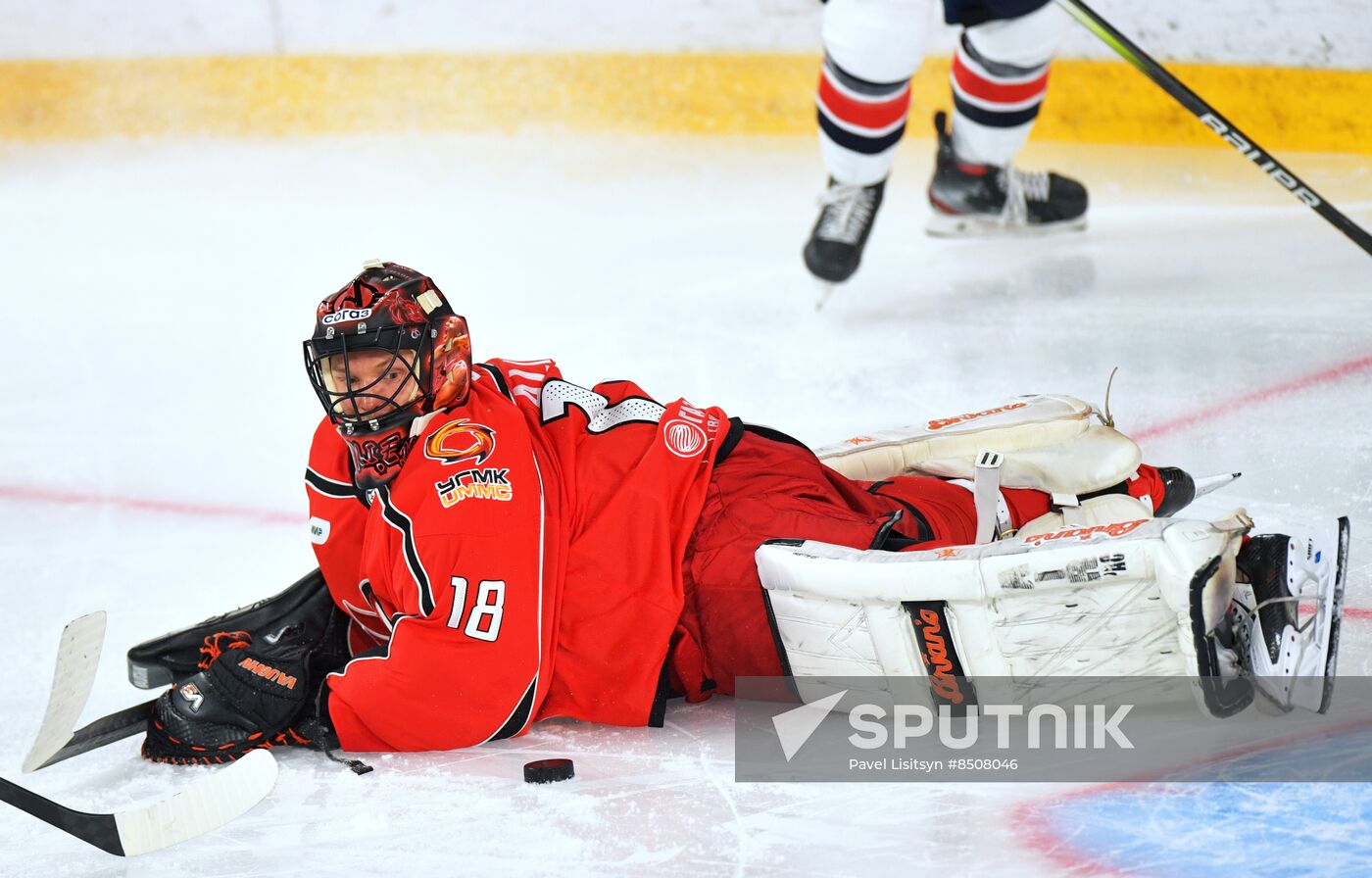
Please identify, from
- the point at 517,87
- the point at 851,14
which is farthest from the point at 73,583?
the point at 517,87

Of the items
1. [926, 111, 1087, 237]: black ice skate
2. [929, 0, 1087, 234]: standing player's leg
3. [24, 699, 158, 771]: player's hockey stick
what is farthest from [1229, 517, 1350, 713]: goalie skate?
[926, 111, 1087, 237]: black ice skate

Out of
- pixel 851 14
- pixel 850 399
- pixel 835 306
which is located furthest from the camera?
pixel 835 306

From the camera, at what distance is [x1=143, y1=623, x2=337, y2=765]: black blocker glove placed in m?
1.74

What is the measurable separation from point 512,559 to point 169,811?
1.44 ft

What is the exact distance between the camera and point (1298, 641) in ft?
5.10

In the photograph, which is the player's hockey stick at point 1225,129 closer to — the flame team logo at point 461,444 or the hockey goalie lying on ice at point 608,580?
the hockey goalie lying on ice at point 608,580

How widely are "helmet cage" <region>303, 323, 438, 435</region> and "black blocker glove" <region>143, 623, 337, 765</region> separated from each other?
29cm

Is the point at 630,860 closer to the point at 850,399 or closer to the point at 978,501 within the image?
the point at 978,501

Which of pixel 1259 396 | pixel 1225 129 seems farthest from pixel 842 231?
pixel 1259 396

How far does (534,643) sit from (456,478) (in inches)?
8.1

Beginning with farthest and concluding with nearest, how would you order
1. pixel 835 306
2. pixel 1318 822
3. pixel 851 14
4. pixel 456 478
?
pixel 835 306 < pixel 851 14 < pixel 456 478 < pixel 1318 822

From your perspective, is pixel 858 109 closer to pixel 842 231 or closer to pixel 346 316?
pixel 842 231

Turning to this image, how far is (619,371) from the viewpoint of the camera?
318 centimetres

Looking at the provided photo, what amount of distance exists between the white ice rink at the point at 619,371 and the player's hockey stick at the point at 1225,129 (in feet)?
0.81
